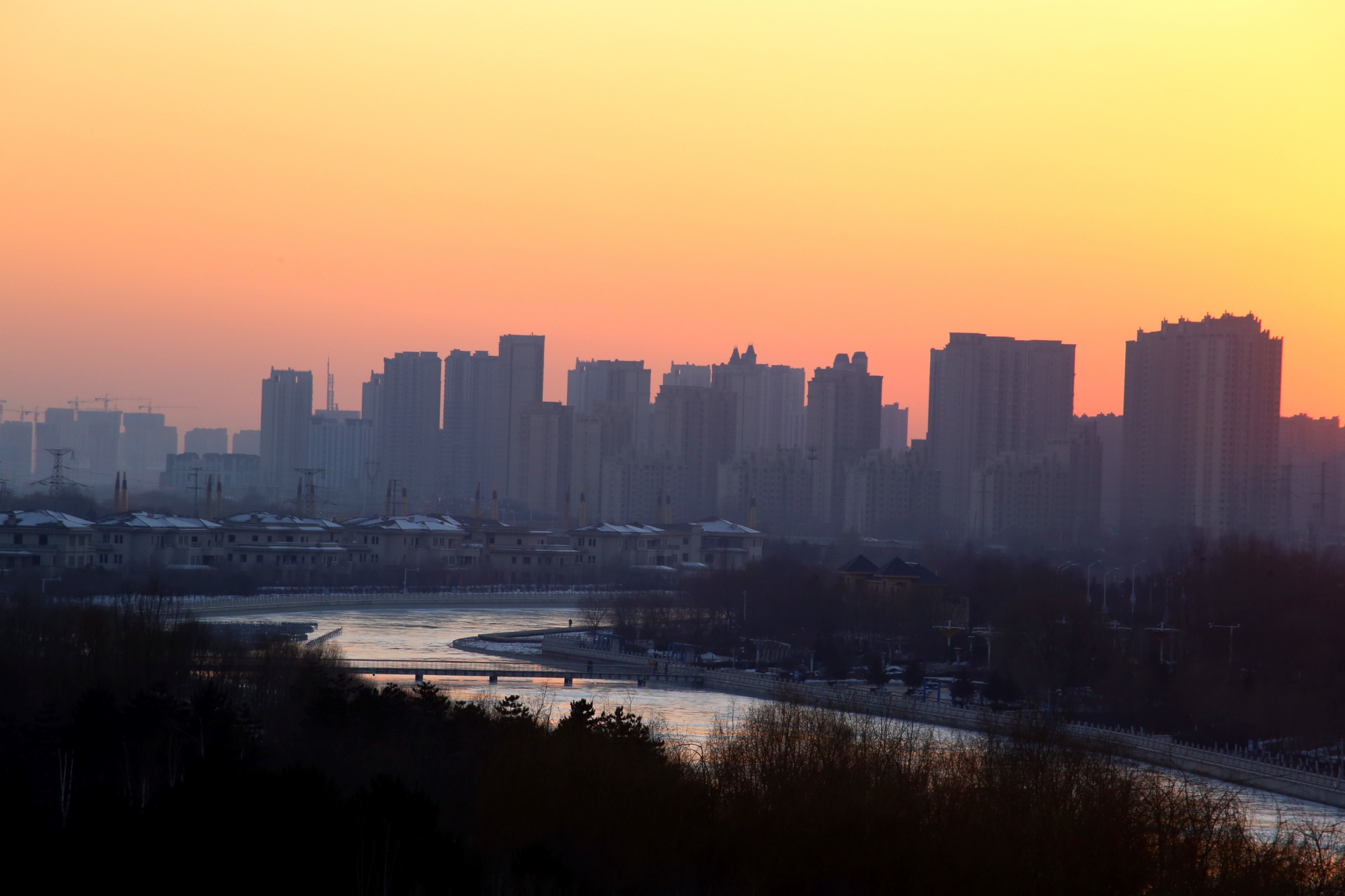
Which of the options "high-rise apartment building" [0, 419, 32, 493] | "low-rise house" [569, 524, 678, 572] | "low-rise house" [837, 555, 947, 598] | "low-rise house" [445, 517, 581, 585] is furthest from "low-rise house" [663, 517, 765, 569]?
"high-rise apartment building" [0, 419, 32, 493]

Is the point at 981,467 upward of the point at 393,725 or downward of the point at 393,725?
upward

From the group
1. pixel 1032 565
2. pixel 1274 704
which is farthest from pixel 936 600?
pixel 1274 704

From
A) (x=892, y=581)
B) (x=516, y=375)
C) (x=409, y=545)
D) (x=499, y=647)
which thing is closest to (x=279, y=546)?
(x=409, y=545)

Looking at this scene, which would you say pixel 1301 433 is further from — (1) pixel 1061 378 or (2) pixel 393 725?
(2) pixel 393 725

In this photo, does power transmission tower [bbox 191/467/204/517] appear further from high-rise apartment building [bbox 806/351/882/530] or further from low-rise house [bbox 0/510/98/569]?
high-rise apartment building [bbox 806/351/882/530]

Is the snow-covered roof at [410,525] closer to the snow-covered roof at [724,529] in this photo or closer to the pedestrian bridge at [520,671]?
the snow-covered roof at [724,529]

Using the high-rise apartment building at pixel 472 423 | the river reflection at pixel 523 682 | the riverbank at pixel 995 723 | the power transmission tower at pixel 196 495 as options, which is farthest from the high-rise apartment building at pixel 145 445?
the riverbank at pixel 995 723
